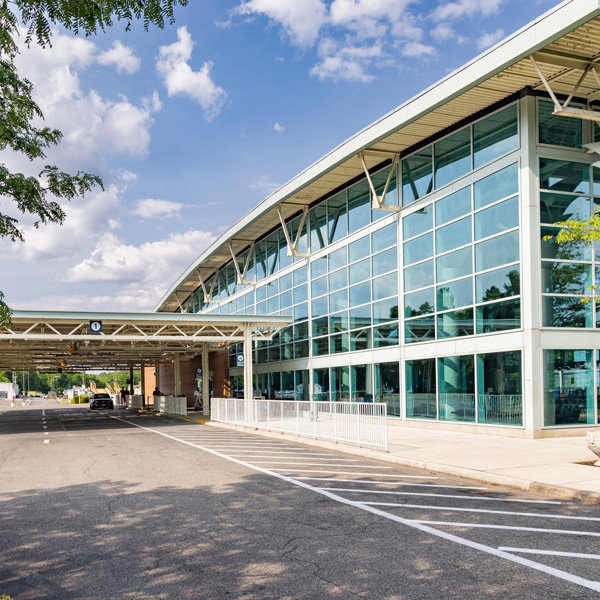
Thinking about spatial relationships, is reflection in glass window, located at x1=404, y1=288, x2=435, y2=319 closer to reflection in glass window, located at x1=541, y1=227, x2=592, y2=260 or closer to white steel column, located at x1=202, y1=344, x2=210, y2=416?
reflection in glass window, located at x1=541, y1=227, x2=592, y2=260

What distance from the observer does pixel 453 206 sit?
2239 centimetres

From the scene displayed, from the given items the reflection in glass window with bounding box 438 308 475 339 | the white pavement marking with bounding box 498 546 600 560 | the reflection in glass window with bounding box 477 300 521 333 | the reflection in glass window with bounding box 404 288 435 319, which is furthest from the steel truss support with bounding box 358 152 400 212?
the white pavement marking with bounding box 498 546 600 560

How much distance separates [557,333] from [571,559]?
13603mm

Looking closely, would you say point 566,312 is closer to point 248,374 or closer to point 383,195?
point 383,195

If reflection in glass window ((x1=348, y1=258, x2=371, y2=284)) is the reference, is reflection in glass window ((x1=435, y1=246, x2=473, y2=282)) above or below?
below

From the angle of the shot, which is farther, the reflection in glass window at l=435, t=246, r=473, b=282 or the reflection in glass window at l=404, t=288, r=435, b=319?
the reflection in glass window at l=404, t=288, r=435, b=319

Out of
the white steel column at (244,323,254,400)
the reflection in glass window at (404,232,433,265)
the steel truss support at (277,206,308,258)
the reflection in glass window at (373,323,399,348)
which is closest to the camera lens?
the reflection in glass window at (404,232,433,265)

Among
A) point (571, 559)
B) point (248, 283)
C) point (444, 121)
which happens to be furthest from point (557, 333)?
point (248, 283)

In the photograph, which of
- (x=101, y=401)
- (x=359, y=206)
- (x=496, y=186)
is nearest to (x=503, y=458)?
(x=496, y=186)

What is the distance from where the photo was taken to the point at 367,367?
27922mm

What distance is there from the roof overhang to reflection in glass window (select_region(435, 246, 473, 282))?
4.58 metres

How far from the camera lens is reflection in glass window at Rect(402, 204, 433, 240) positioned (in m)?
23.7

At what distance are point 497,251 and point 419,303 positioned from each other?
4577 mm

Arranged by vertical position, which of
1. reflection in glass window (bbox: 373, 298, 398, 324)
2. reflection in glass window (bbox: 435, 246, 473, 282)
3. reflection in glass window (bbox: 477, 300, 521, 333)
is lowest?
reflection in glass window (bbox: 477, 300, 521, 333)
